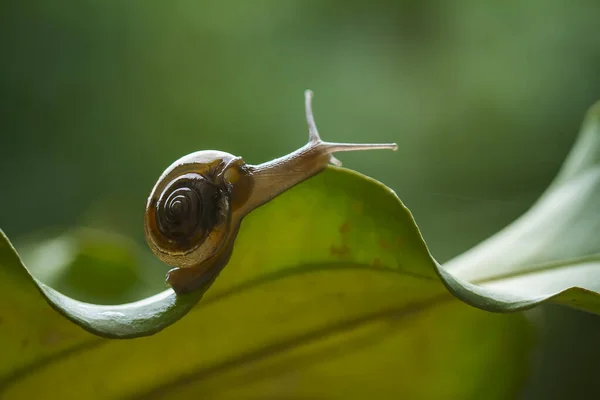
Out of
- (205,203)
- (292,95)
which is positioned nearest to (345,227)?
(205,203)

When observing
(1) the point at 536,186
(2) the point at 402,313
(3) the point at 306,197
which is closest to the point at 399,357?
(2) the point at 402,313

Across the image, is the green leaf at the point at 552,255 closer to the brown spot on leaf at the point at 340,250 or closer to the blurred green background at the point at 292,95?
the brown spot on leaf at the point at 340,250

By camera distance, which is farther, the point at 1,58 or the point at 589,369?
the point at 1,58

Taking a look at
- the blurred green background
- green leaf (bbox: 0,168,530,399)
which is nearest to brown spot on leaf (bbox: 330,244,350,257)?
green leaf (bbox: 0,168,530,399)

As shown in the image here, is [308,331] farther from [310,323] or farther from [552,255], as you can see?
[552,255]

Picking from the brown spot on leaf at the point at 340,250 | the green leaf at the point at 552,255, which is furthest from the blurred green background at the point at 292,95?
the brown spot on leaf at the point at 340,250

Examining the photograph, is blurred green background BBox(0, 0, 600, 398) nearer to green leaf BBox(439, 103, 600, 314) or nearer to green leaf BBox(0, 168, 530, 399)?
green leaf BBox(439, 103, 600, 314)

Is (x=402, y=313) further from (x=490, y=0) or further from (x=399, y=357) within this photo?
(x=490, y=0)
